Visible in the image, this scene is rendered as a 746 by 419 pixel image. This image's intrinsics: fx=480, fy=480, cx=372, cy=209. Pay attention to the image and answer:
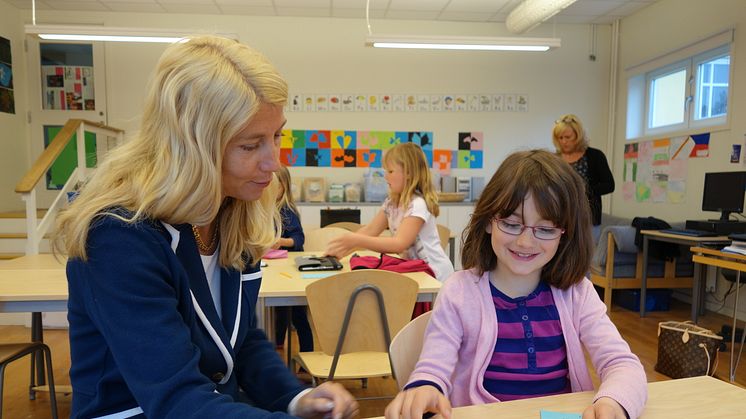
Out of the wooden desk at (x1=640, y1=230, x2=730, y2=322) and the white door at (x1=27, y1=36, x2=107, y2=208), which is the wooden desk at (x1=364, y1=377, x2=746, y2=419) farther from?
the white door at (x1=27, y1=36, x2=107, y2=208)

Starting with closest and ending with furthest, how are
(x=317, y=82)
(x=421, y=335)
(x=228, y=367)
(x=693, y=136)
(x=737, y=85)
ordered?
(x=228, y=367)
(x=421, y=335)
(x=737, y=85)
(x=693, y=136)
(x=317, y=82)

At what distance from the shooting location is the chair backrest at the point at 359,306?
1.90 m

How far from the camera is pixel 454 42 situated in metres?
4.20

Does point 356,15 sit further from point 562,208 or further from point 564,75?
point 562,208

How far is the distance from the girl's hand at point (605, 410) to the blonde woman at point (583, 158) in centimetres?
299

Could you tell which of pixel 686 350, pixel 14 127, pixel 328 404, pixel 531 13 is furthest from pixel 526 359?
pixel 14 127

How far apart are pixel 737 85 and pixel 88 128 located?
19.4 feet

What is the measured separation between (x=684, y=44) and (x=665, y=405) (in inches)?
193

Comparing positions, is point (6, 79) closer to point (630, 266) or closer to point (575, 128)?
point (575, 128)

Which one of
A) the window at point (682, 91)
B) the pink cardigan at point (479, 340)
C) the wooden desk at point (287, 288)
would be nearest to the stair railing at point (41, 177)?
the wooden desk at point (287, 288)

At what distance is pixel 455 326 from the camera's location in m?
1.12

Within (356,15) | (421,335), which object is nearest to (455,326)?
(421,335)

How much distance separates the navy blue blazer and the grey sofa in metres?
4.13

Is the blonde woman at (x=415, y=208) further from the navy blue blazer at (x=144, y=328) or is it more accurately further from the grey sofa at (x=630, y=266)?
the grey sofa at (x=630, y=266)
